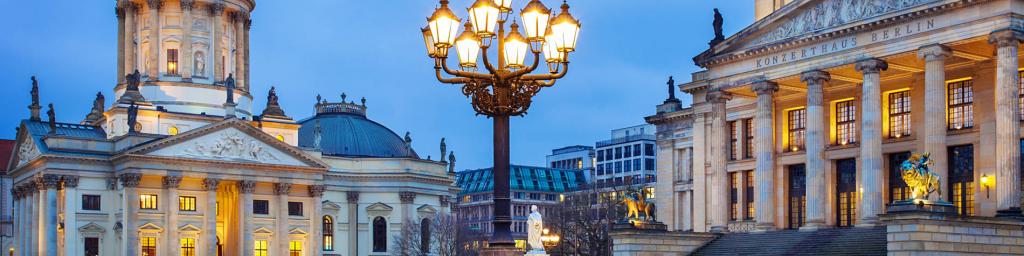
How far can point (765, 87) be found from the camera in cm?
5656

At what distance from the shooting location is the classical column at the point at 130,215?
290ft

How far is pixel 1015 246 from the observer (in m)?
→ 45.9

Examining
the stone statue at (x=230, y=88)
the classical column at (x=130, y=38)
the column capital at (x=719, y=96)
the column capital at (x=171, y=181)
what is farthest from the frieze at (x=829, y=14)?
the classical column at (x=130, y=38)

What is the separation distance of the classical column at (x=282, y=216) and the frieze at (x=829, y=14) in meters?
46.1

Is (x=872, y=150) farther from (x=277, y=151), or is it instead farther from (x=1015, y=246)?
(x=277, y=151)

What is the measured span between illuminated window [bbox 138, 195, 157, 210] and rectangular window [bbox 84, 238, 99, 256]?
11.9ft

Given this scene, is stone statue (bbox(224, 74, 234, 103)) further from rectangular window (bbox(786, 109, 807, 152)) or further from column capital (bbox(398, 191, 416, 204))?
rectangular window (bbox(786, 109, 807, 152))

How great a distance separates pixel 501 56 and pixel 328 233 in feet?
266

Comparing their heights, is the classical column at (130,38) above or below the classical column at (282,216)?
above

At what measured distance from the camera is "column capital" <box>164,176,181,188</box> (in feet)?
294

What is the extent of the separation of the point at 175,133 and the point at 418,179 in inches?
725

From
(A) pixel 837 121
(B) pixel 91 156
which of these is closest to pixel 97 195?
(B) pixel 91 156

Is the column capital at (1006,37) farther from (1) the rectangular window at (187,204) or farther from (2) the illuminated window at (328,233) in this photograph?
(2) the illuminated window at (328,233)

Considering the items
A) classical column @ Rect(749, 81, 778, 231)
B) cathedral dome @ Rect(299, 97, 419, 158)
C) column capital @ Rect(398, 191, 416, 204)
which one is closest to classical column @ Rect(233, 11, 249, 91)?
cathedral dome @ Rect(299, 97, 419, 158)
